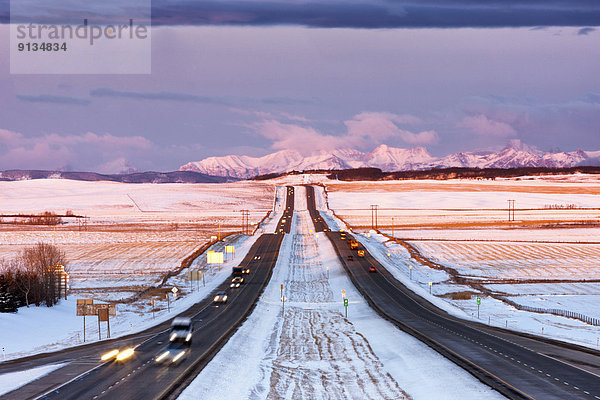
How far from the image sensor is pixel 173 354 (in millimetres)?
42156

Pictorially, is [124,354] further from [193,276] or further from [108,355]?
[193,276]

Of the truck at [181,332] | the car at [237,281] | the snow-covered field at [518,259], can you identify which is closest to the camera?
the truck at [181,332]

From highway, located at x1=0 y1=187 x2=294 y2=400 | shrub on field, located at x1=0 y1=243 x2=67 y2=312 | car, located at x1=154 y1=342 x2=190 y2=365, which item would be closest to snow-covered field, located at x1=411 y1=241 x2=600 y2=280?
highway, located at x1=0 y1=187 x2=294 y2=400

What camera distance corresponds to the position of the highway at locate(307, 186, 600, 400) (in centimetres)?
3503

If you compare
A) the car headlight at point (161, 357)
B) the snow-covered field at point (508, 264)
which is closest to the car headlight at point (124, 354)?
the car headlight at point (161, 357)

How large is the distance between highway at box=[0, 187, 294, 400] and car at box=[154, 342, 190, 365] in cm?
45

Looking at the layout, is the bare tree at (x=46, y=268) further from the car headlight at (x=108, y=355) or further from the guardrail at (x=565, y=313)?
the guardrail at (x=565, y=313)

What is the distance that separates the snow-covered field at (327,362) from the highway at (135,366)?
1366mm

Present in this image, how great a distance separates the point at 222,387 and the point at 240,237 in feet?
358

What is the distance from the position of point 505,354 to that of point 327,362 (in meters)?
13.9

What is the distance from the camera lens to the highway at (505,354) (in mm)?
35031

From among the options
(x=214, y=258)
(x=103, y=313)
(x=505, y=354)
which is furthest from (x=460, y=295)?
(x=103, y=313)

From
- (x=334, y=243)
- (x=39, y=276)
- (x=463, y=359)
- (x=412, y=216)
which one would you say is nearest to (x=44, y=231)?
(x=334, y=243)

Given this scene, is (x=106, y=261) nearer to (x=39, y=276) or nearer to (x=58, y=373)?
(x=39, y=276)
